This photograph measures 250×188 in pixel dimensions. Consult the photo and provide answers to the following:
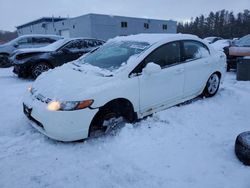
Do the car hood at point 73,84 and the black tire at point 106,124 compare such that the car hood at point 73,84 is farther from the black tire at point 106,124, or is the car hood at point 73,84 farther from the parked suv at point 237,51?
the parked suv at point 237,51

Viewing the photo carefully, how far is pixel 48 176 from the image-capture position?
2924mm

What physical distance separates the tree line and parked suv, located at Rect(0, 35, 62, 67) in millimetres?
60223

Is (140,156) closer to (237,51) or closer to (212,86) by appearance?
(212,86)

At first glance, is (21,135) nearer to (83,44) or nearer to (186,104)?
(186,104)

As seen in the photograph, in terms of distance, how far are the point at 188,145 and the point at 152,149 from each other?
0.57 meters

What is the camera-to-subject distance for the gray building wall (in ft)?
115

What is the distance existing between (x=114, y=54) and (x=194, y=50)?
179cm

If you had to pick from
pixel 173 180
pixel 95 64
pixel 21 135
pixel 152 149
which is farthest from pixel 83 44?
pixel 173 180

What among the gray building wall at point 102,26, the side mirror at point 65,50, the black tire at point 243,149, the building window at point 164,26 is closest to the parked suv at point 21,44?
the side mirror at point 65,50

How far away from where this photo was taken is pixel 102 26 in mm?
35906

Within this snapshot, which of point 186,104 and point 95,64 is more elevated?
point 95,64

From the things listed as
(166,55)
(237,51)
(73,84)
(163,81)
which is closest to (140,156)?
(73,84)

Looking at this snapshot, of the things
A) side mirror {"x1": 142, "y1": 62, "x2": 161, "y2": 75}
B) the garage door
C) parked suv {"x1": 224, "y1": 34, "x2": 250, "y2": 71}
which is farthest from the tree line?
side mirror {"x1": 142, "y1": 62, "x2": 161, "y2": 75}

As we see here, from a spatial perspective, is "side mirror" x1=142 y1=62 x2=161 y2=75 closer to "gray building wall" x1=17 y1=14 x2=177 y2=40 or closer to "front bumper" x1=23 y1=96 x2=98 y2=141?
"front bumper" x1=23 y1=96 x2=98 y2=141
